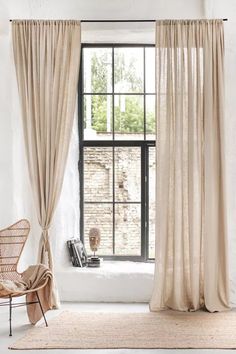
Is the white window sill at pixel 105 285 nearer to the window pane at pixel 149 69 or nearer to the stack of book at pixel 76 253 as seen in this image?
the stack of book at pixel 76 253

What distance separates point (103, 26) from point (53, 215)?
6.62ft

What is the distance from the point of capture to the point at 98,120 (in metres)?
7.32

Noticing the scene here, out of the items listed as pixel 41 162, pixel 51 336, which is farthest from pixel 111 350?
pixel 41 162

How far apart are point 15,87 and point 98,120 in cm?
109

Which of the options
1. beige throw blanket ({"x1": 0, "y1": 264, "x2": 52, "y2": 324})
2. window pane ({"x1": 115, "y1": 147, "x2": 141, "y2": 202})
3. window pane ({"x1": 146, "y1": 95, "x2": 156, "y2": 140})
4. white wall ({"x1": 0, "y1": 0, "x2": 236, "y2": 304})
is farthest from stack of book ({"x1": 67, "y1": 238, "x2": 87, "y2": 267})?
window pane ({"x1": 146, "y1": 95, "x2": 156, "y2": 140})

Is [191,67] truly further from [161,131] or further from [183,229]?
[183,229]

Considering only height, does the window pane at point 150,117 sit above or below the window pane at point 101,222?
above

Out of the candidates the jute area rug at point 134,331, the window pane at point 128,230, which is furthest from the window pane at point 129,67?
the jute area rug at point 134,331

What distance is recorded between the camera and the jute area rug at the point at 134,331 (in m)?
5.18

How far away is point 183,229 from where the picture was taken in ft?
21.1

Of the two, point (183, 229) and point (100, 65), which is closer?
point (183, 229)

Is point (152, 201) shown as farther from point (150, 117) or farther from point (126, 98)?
point (126, 98)

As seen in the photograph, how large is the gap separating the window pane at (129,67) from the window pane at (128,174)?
0.69m

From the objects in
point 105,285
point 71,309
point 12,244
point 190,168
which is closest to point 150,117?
point 190,168
